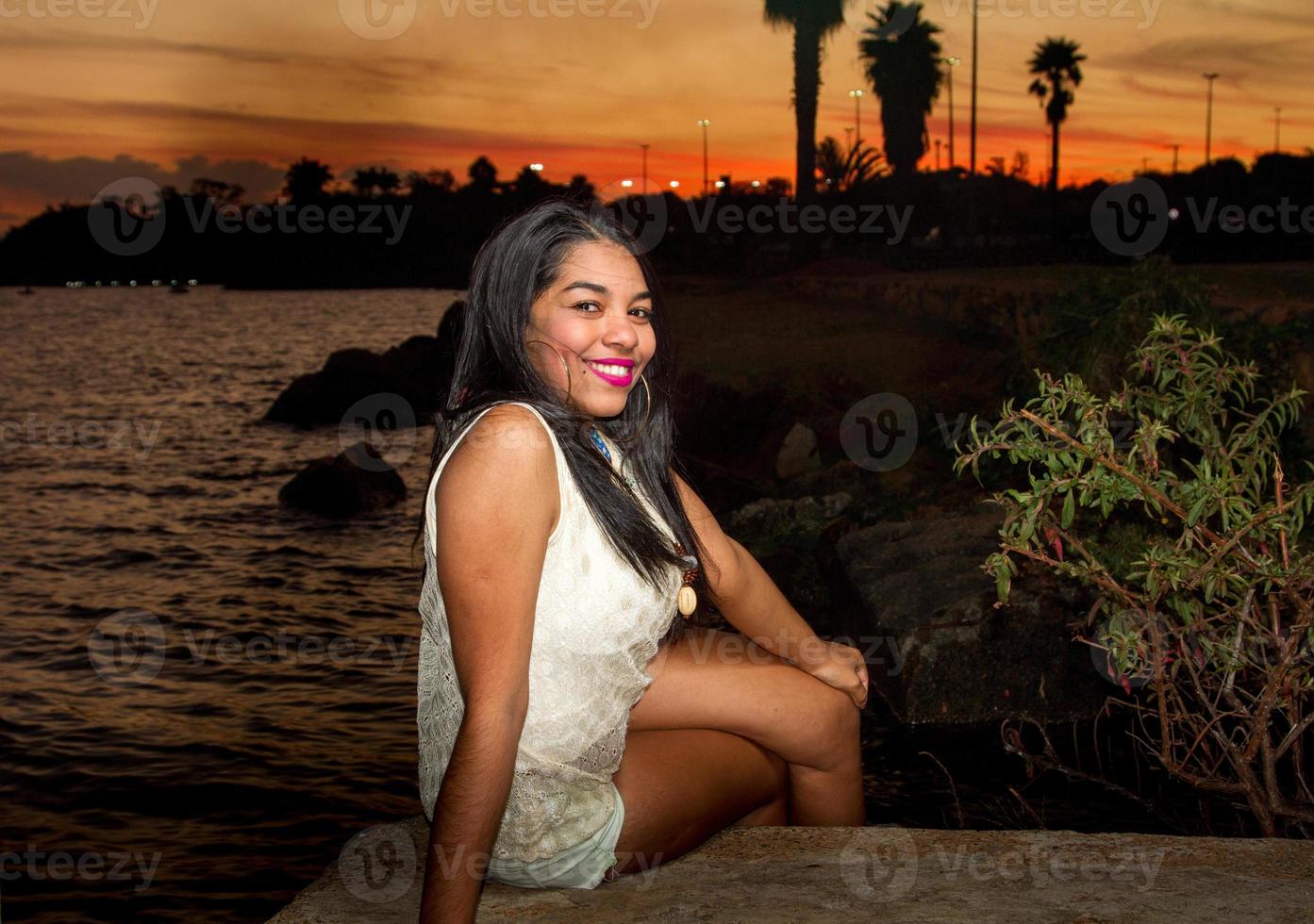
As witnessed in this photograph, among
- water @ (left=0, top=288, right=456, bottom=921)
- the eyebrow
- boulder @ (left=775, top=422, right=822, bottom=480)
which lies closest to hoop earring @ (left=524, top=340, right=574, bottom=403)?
the eyebrow

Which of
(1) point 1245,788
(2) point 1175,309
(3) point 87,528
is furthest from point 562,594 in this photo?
(3) point 87,528

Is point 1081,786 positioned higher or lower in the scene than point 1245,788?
lower

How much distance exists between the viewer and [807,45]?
86.3ft

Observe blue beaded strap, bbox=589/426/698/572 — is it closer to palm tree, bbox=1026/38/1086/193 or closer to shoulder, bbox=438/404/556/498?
shoulder, bbox=438/404/556/498

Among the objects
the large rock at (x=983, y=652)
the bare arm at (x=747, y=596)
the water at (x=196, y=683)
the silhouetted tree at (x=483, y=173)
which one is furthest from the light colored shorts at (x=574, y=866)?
the silhouetted tree at (x=483, y=173)

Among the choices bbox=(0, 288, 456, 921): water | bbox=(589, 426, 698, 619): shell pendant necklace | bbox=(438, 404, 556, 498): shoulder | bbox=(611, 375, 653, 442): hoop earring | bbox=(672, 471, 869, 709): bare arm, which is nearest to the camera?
bbox=(438, 404, 556, 498): shoulder

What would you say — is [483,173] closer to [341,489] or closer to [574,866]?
[341,489]

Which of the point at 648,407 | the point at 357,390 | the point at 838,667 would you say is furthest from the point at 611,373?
the point at 357,390

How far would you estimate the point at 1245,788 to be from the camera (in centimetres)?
345

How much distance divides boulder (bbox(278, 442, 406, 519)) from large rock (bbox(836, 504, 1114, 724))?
28.2 ft

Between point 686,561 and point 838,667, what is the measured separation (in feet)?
1.82

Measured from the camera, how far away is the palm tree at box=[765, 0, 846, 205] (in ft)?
84.9

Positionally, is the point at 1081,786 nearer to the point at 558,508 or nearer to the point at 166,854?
the point at 558,508

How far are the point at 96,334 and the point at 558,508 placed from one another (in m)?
57.2
